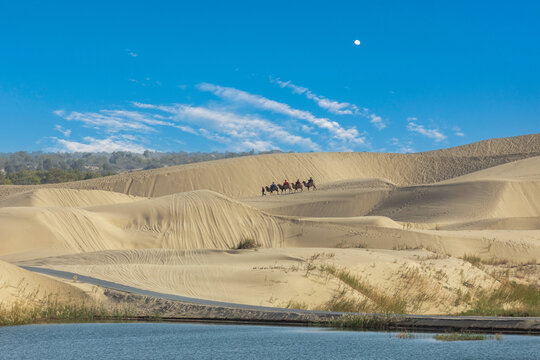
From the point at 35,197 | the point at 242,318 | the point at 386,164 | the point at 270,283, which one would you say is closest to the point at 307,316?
the point at 242,318

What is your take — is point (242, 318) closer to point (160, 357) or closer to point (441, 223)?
point (160, 357)

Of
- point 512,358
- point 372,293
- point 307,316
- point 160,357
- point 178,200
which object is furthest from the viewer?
point 178,200

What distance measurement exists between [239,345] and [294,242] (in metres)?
24.8

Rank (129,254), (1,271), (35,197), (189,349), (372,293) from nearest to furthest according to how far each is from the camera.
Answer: (189,349) → (1,271) → (372,293) → (129,254) → (35,197)

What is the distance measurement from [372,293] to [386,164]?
89.7m

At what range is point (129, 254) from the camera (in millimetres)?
23531

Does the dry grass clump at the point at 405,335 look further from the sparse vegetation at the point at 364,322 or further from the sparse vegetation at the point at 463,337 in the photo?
the sparse vegetation at the point at 364,322

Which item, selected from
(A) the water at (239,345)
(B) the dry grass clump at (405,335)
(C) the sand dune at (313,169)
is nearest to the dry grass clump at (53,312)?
(A) the water at (239,345)

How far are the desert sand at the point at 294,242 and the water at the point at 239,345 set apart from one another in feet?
12.1

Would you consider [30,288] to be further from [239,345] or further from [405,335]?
[405,335]

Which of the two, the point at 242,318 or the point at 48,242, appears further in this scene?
the point at 48,242

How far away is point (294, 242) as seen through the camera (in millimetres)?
33375

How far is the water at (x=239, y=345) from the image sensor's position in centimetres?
788

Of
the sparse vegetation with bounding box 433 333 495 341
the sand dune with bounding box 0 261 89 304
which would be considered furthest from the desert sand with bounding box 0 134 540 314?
the sparse vegetation with bounding box 433 333 495 341
